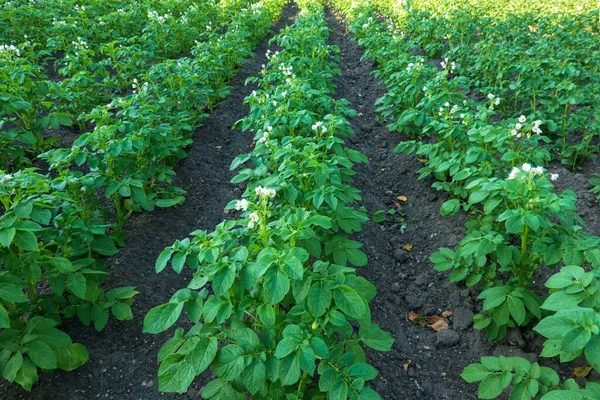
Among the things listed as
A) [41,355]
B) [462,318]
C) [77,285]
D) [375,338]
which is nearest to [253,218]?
[375,338]

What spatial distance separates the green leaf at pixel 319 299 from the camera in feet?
6.25

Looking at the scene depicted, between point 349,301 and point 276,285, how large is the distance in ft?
1.11

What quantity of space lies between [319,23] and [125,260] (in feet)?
21.9

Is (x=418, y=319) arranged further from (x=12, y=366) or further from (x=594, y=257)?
(x=12, y=366)

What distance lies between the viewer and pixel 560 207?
2.49m

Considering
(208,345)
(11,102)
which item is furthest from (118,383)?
(11,102)

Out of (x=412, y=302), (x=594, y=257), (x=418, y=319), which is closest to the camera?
(x=594, y=257)

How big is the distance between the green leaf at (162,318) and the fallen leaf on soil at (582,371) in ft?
7.50

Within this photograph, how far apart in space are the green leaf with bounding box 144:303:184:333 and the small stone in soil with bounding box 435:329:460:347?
5.92ft

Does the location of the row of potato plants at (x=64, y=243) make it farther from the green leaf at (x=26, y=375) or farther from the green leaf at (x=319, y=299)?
the green leaf at (x=319, y=299)

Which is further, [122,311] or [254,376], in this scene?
[122,311]

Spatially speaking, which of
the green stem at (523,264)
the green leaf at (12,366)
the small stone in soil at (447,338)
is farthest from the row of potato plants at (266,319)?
the green stem at (523,264)

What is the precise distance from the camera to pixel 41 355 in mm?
2189

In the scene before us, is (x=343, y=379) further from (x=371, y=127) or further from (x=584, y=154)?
(x=371, y=127)
